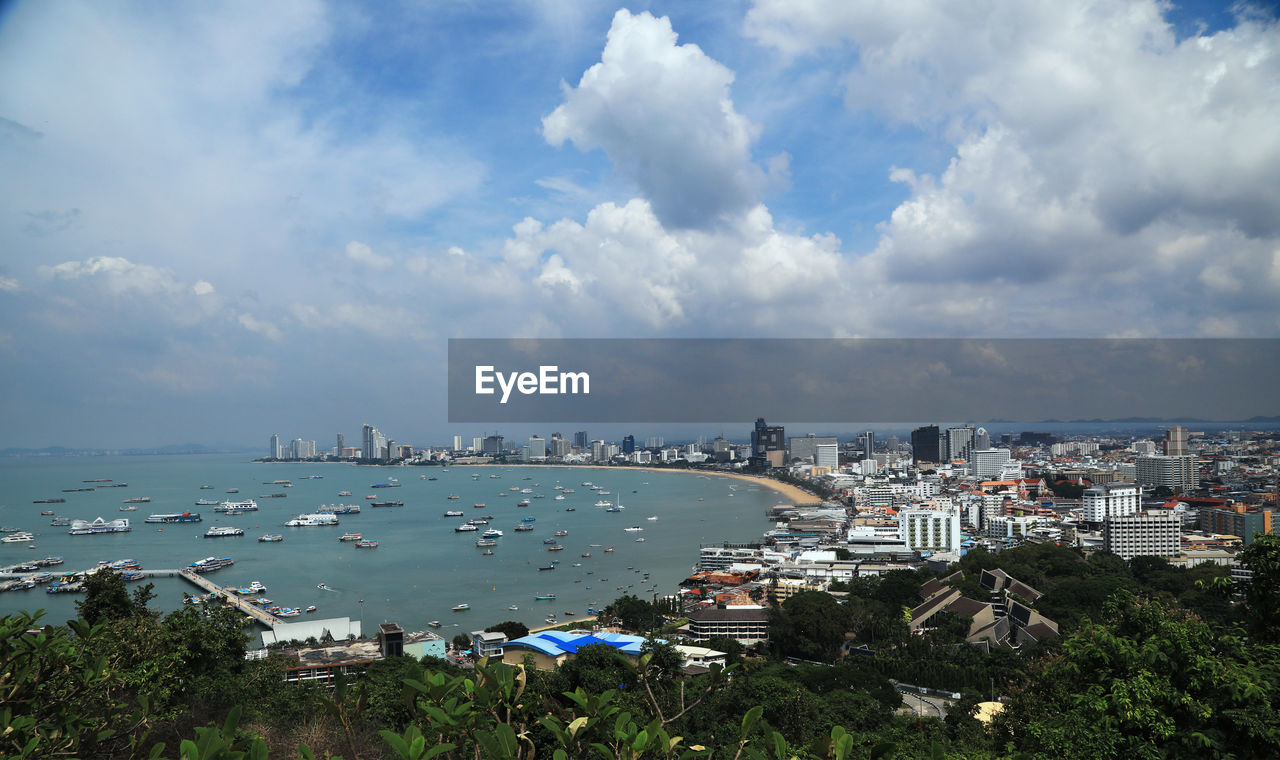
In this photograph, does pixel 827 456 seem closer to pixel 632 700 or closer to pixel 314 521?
pixel 314 521

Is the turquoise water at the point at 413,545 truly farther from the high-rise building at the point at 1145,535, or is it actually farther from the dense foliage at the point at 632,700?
the high-rise building at the point at 1145,535

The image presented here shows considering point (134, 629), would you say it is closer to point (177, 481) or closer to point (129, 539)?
point (129, 539)

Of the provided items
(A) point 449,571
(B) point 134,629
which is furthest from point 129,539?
(B) point 134,629

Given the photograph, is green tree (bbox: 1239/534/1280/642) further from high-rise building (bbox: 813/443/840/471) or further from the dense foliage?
high-rise building (bbox: 813/443/840/471)

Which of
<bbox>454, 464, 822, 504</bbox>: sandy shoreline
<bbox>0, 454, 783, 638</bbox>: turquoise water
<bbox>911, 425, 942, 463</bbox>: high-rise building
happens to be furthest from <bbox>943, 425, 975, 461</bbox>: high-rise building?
<bbox>0, 454, 783, 638</bbox>: turquoise water

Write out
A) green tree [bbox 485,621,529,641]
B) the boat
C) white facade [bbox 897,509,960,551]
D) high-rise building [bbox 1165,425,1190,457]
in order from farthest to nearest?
high-rise building [bbox 1165,425,1190,457] < the boat < white facade [bbox 897,509,960,551] < green tree [bbox 485,621,529,641]
